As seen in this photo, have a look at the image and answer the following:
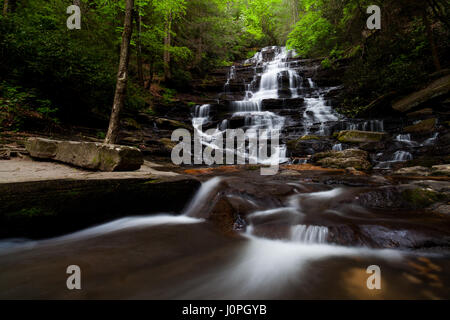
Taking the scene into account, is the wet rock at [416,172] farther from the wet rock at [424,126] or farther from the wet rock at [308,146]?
the wet rock at [424,126]

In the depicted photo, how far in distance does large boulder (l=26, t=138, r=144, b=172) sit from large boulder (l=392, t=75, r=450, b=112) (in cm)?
1049

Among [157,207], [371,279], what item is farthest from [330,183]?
[157,207]

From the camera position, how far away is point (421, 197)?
299 cm

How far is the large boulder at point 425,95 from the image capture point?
25.3ft

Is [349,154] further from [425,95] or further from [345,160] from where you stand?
[425,95]

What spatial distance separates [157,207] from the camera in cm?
304

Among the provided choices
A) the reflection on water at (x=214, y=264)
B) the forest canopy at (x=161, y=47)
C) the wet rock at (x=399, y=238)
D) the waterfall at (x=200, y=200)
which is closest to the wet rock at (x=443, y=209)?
the reflection on water at (x=214, y=264)

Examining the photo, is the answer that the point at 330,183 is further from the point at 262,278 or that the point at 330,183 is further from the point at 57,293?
the point at 57,293

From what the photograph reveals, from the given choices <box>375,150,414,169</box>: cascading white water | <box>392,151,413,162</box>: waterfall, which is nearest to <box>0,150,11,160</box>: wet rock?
<box>375,150,414,169</box>: cascading white water

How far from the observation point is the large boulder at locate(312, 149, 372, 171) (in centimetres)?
636

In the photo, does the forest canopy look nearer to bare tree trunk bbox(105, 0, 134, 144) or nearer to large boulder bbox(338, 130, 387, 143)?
bare tree trunk bbox(105, 0, 134, 144)

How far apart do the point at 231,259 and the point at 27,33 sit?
817cm

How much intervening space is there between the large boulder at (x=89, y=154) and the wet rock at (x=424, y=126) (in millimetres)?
9552

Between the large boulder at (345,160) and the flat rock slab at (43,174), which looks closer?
the flat rock slab at (43,174)
